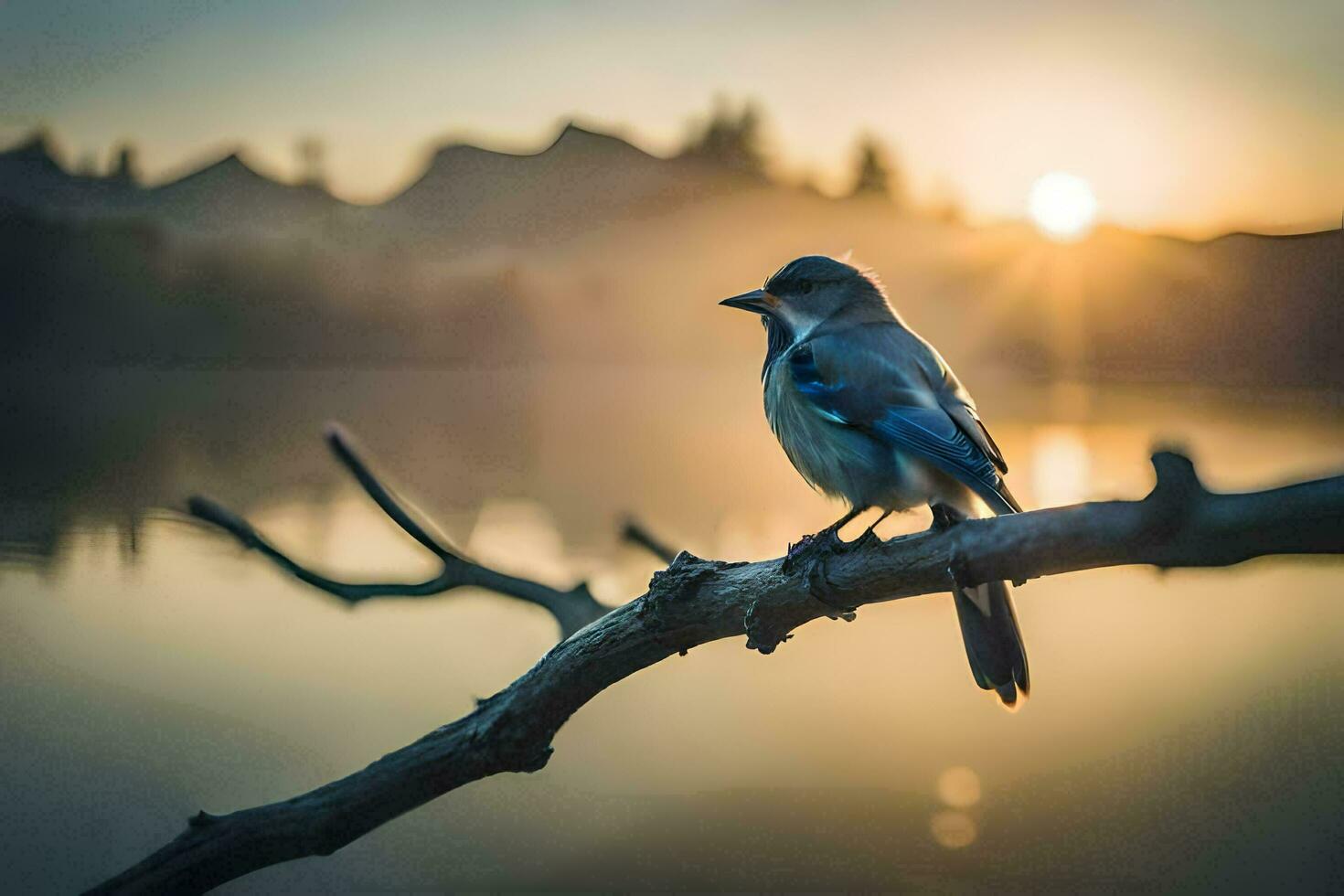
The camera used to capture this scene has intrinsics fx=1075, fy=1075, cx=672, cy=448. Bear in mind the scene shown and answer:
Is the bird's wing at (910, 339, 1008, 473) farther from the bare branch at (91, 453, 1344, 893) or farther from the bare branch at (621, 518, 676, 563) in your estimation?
the bare branch at (621, 518, 676, 563)

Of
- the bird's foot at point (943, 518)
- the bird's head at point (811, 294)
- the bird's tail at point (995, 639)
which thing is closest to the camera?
the bird's foot at point (943, 518)

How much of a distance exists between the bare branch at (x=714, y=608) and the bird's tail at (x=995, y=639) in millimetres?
476

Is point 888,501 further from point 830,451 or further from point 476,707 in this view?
A: point 476,707

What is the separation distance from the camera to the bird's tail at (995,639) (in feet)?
9.55

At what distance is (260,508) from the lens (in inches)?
475

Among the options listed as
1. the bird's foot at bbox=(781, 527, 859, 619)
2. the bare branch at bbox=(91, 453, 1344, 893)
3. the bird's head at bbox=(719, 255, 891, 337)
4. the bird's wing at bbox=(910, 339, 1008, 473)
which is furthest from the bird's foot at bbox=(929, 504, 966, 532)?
the bird's head at bbox=(719, 255, 891, 337)

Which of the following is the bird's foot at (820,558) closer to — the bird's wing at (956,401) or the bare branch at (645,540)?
the bird's wing at (956,401)

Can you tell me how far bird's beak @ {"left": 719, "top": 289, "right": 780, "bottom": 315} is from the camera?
3594 millimetres

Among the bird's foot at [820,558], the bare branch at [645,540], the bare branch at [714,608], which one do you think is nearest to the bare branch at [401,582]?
the bare branch at [645,540]

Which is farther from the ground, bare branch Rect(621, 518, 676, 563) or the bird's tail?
bare branch Rect(621, 518, 676, 563)

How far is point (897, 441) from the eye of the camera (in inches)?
114

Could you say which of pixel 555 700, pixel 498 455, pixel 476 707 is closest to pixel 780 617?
pixel 555 700

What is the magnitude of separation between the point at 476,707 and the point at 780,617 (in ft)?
3.26

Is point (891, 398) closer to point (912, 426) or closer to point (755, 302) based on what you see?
point (912, 426)
